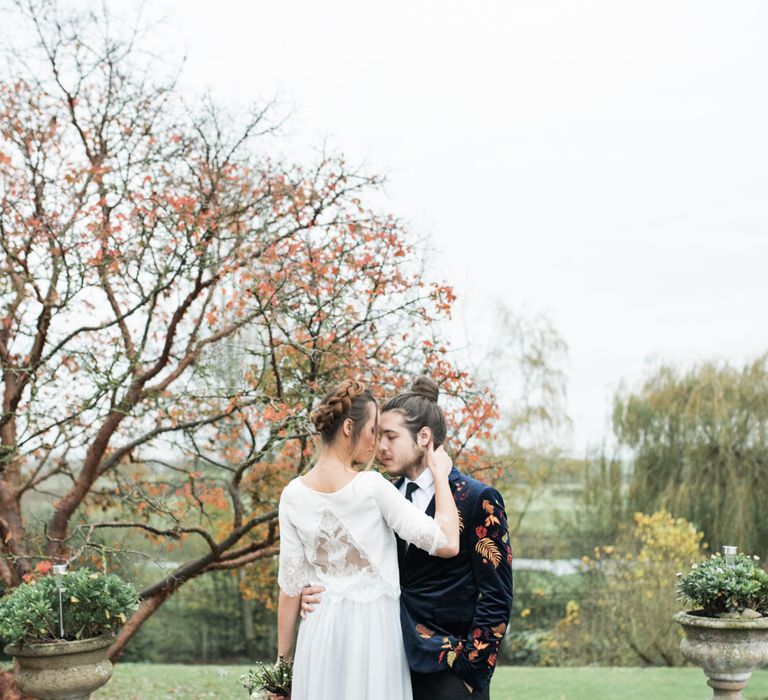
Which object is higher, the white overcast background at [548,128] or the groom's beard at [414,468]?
the white overcast background at [548,128]

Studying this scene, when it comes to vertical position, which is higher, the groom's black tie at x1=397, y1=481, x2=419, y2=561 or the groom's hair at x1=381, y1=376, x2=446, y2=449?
the groom's hair at x1=381, y1=376, x2=446, y2=449

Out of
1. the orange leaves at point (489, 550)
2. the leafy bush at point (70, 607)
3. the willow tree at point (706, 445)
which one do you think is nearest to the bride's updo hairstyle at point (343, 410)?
the orange leaves at point (489, 550)

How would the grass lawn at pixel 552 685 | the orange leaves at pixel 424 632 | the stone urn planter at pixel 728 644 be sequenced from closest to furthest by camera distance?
the orange leaves at pixel 424 632
the stone urn planter at pixel 728 644
the grass lawn at pixel 552 685

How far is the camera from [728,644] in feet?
16.0

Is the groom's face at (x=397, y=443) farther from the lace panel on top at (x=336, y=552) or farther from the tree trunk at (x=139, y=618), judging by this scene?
the tree trunk at (x=139, y=618)

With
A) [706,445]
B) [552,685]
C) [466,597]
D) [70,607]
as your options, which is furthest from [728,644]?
[706,445]

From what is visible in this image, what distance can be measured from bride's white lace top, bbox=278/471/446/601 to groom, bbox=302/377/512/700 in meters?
0.08

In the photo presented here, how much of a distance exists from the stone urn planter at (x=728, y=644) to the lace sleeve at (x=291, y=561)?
3.17 m

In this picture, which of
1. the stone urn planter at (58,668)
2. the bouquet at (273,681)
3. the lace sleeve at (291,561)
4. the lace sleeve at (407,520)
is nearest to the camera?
the lace sleeve at (407,520)

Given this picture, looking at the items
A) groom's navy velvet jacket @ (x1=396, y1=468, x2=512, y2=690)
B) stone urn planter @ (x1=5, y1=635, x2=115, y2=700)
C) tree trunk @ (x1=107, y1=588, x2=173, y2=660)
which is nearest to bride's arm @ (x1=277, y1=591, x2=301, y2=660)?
groom's navy velvet jacket @ (x1=396, y1=468, x2=512, y2=690)

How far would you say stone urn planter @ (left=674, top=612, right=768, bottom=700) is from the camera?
4.83 meters

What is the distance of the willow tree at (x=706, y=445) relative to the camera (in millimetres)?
14266

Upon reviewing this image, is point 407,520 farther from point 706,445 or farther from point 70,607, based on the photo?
point 706,445

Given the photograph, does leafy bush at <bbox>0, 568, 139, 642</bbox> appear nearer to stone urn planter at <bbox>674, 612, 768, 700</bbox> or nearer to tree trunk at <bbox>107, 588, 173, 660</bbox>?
tree trunk at <bbox>107, 588, 173, 660</bbox>
